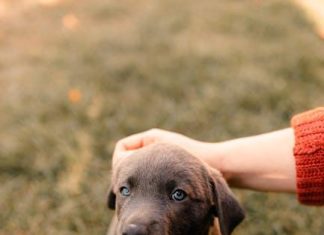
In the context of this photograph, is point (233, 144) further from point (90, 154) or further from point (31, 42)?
point (31, 42)

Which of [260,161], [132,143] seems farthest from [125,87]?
[260,161]

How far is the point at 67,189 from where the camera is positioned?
528 centimetres

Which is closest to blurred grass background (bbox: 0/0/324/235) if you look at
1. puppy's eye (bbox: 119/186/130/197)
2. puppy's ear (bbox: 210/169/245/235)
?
puppy's ear (bbox: 210/169/245/235)

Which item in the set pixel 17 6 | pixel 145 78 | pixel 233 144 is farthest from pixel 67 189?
pixel 17 6

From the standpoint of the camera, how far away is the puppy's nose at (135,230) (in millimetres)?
3230

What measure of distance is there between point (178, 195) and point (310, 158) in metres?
0.96

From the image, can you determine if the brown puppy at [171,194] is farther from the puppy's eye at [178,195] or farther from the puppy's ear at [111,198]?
the puppy's ear at [111,198]

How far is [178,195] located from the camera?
11.8 feet

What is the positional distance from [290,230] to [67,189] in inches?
76.7

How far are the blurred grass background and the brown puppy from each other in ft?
4.14

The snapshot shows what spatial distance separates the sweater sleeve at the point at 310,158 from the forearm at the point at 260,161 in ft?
0.81

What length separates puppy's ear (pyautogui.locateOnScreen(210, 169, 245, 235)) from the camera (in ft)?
12.2

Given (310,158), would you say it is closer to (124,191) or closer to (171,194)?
(171,194)

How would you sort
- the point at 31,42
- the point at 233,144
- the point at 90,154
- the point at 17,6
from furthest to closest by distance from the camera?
the point at 17,6 < the point at 31,42 < the point at 90,154 < the point at 233,144
